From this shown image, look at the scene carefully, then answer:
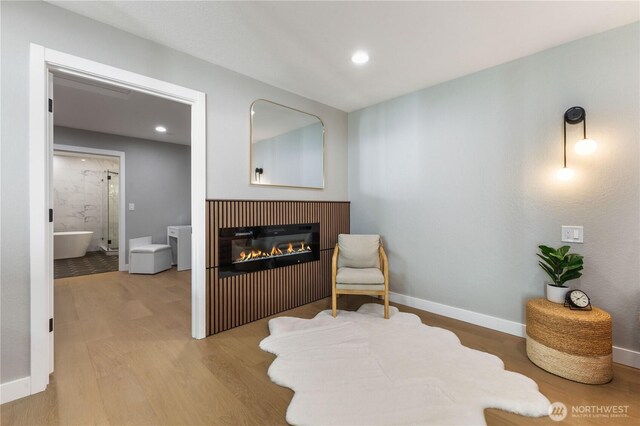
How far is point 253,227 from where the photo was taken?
2.86 meters

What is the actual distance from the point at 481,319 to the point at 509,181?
4.53 ft

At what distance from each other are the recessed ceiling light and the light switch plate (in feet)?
7.36

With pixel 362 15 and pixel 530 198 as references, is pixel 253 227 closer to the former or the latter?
pixel 362 15

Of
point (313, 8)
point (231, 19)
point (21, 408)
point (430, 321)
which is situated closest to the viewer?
point (21, 408)

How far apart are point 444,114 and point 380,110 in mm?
849

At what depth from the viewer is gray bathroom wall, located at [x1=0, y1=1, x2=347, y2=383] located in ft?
5.39

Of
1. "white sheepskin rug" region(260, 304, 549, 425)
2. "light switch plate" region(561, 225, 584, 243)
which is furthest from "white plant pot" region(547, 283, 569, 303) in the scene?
"white sheepskin rug" region(260, 304, 549, 425)

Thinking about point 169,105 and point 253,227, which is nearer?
point 253,227

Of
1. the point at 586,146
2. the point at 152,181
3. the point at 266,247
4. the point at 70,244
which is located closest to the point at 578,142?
the point at 586,146

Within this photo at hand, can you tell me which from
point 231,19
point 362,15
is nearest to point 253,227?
point 231,19

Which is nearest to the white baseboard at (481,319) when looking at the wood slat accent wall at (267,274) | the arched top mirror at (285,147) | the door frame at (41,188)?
the wood slat accent wall at (267,274)

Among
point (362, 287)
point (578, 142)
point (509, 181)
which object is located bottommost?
point (362, 287)

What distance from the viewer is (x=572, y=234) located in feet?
7.28

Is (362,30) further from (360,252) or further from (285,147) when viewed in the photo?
(360,252)
